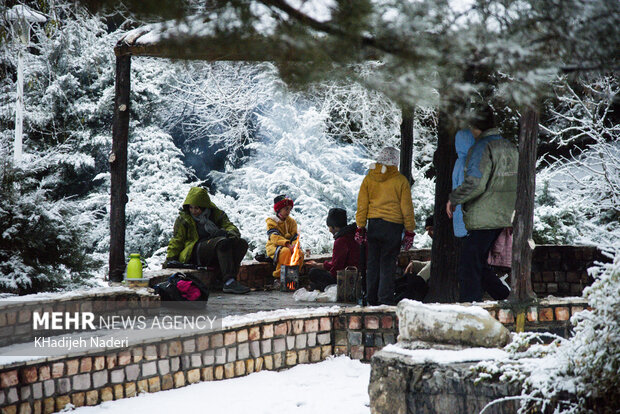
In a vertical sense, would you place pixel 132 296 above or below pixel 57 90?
below

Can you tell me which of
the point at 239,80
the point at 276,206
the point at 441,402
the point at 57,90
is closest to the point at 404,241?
the point at 276,206

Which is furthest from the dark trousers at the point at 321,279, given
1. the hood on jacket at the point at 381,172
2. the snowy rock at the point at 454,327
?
the snowy rock at the point at 454,327

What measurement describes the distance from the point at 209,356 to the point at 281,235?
12.3ft

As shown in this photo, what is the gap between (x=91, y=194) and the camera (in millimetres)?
15094

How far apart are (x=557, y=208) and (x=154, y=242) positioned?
7451mm

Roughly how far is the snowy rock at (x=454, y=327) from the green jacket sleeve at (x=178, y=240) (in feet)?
15.0

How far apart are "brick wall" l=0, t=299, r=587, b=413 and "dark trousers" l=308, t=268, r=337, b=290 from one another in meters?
2.20

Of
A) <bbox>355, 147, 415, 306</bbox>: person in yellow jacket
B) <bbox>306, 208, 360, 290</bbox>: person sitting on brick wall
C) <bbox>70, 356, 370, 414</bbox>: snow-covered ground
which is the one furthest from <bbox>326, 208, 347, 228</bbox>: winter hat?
<bbox>70, 356, 370, 414</bbox>: snow-covered ground

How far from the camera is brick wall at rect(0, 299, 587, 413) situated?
4500mm

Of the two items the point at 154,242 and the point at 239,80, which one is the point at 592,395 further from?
the point at 239,80

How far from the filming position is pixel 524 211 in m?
5.91

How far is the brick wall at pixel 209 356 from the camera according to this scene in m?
4.50

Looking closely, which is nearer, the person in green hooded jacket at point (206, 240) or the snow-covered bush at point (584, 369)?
the snow-covered bush at point (584, 369)

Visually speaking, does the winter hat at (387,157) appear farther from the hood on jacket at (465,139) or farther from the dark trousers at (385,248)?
the hood on jacket at (465,139)
